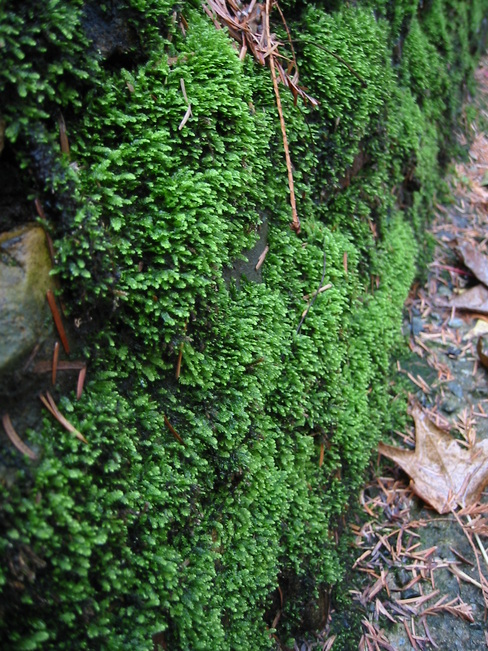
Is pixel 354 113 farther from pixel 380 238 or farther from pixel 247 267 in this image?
pixel 247 267

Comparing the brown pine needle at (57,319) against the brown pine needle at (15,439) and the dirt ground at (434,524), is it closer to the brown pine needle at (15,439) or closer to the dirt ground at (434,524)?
the brown pine needle at (15,439)

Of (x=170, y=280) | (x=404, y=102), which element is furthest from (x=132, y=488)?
(x=404, y=102)

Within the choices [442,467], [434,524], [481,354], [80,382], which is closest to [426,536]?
[434,524]

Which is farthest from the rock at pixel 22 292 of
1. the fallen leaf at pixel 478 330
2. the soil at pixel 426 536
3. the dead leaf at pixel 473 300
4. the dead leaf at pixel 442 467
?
the dead leaf at pixel 473 300

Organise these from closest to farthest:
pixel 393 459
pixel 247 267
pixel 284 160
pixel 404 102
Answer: pixel 247 267, pixel 284 160, pixel 393 459, pixel 404 102

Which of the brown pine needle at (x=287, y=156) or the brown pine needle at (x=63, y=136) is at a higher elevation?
the brown pine needle at (x=63, y=136)

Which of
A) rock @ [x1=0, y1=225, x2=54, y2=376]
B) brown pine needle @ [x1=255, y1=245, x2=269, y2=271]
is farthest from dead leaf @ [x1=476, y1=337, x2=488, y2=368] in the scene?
rock @ [x1=0, y1=225, x2=54, y2=376]

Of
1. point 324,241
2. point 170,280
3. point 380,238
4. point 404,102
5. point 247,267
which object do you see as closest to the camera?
point 170,280
